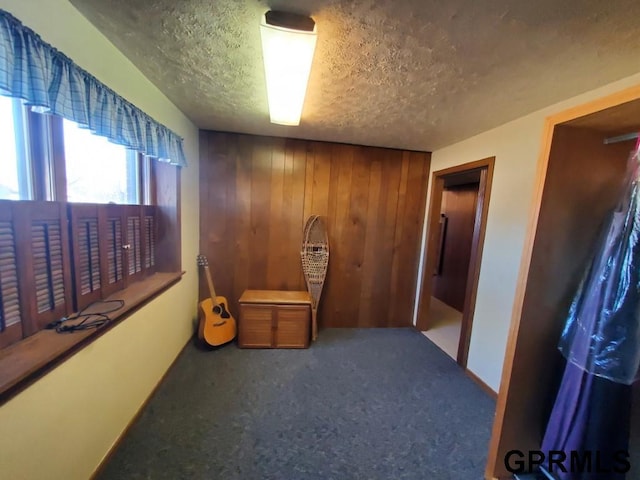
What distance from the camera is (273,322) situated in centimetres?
251

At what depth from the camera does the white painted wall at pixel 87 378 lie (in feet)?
2.89

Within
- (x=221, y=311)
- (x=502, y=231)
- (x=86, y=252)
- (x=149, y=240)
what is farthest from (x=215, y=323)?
(x=502, y=231)

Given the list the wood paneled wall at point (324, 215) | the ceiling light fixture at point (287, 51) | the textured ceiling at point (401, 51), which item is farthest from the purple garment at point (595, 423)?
the wood paneled wall at point (324, 215)

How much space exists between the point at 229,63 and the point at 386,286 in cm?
267

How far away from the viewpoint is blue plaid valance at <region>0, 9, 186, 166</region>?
762 mm

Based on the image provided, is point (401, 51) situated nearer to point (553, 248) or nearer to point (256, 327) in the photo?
point (553, 248)

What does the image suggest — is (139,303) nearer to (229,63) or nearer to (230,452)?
(230,452)

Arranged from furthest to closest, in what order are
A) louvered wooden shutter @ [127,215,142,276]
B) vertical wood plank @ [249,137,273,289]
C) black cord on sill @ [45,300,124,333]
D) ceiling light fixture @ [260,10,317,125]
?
1. vertical wood plank @ [249,137,273,289]
2. louvered wooden shutter @ [127,215,142,276]
3. black cord on sill @ [45,300,124,333]
4. ceiling light fixture @ [260,10,317,125]

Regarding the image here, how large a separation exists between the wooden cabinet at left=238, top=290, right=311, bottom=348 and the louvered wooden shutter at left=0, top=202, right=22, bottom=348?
5.22 ft

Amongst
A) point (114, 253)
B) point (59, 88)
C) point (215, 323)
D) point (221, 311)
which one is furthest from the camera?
point (221, 311)

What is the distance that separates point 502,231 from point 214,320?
2691 mm

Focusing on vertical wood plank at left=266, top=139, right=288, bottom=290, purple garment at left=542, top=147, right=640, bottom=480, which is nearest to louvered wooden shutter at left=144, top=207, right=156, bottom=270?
vertical wood plank at left=266, top=139, right=288, bottom=290

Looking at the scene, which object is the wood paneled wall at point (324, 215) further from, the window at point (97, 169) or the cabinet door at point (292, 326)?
the window at point (97, 169)

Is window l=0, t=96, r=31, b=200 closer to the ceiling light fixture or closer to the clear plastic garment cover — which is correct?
the ceiling light fixture
